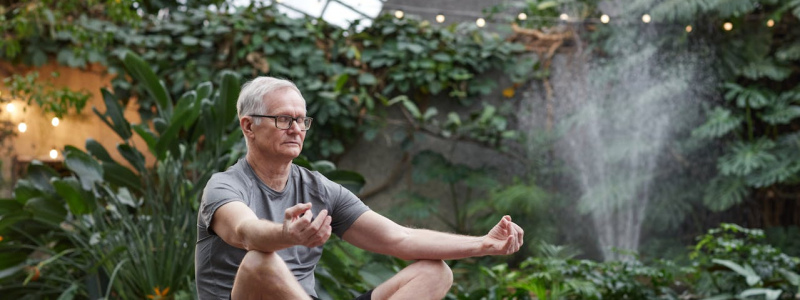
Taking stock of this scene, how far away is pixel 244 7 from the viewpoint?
6.64 m

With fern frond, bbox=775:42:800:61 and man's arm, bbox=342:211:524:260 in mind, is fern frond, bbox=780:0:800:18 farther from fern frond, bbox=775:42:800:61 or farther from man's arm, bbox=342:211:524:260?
man's arm, bbox=342:211:524:260

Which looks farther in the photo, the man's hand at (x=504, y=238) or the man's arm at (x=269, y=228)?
the man's hand at (x=504, y=238)

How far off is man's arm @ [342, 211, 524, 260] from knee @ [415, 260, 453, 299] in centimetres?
2

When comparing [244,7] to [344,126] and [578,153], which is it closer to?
[344,126]

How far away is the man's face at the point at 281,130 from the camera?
5.12ft

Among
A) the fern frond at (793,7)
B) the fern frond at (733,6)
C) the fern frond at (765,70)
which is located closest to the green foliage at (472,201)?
the fern frond at (765,70)

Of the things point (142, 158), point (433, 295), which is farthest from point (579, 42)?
point (433, 295)

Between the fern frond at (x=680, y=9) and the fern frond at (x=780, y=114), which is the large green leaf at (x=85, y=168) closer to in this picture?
the fern frond at (x=680, y=9)

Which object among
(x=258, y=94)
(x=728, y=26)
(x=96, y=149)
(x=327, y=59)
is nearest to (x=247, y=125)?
(x=258, y=94)

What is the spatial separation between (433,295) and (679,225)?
5.32m

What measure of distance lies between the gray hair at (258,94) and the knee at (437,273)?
435 mm

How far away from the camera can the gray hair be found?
1.57 metres

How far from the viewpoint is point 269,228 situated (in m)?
1.32

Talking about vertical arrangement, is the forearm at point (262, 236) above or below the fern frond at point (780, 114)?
below
